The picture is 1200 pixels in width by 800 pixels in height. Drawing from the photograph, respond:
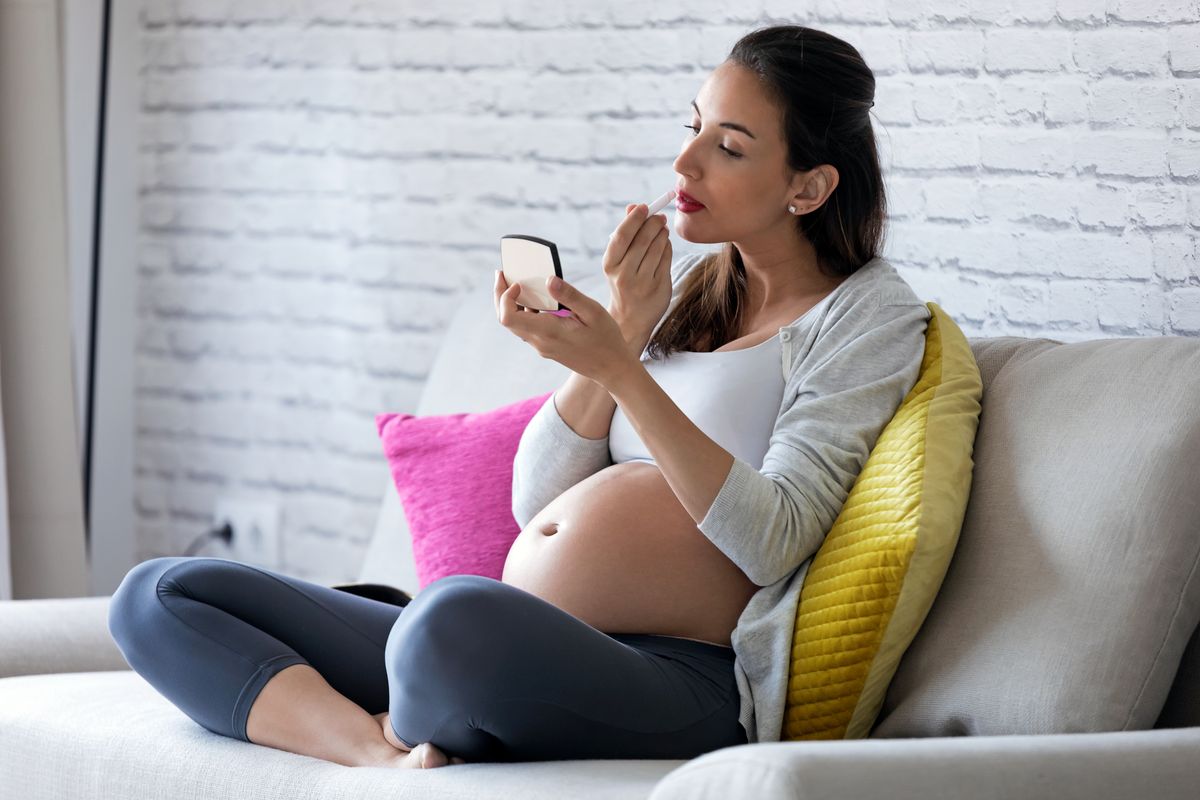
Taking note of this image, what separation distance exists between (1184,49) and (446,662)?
1170mm

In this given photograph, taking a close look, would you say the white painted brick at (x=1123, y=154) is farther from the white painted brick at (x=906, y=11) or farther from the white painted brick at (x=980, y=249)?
the white painted brick at (x=906, y=11)

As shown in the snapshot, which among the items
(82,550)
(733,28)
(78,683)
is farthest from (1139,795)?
(82,550)

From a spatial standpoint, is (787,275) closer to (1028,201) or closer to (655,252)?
(655,252)

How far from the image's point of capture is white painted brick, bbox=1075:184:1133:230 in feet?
6.00

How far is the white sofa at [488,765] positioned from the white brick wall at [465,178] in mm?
323

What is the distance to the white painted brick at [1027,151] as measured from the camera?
74.2 inches

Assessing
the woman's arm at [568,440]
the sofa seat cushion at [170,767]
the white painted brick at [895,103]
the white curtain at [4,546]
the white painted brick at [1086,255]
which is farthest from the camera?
the white curtain at [4,546]

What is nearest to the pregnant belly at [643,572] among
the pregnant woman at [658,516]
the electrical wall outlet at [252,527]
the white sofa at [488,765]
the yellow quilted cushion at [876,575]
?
the pregnant woman at [658,516]

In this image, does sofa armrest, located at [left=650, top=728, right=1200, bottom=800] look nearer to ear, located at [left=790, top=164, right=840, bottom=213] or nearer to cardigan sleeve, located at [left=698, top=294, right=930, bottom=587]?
cardigan sleeve, located at [left=698, top=294, right=930, bottom=587]

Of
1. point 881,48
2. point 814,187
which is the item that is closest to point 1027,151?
point 881,48

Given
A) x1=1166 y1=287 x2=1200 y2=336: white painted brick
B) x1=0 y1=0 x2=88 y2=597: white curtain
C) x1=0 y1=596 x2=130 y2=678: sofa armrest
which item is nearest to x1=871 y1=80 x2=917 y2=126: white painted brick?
x1=1166 y1=287 x2=1200 y2=336: white painted brick

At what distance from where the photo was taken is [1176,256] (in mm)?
1779

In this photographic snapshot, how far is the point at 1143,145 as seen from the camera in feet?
5.91

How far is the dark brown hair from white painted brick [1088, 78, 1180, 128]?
1.10 feet
